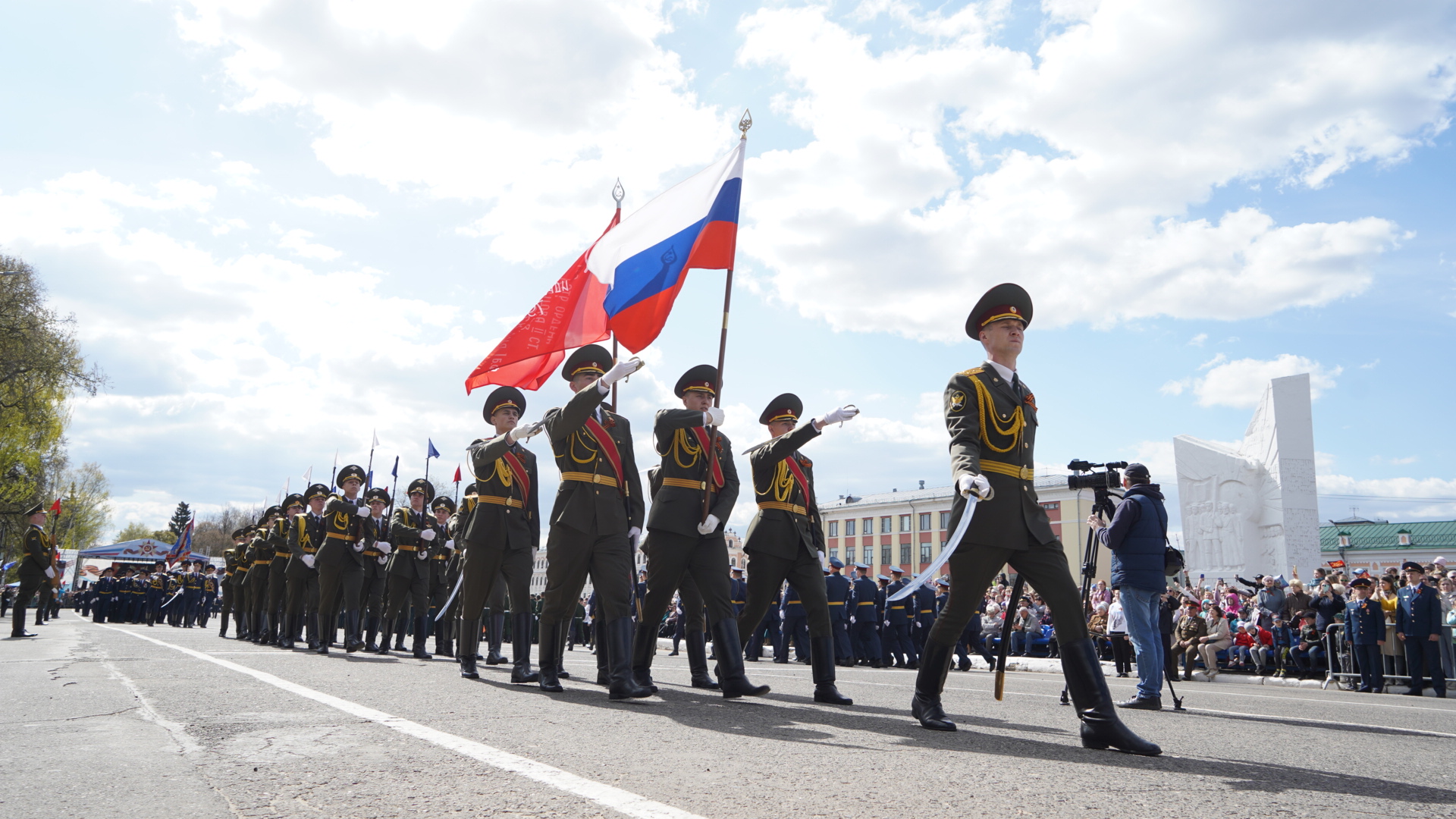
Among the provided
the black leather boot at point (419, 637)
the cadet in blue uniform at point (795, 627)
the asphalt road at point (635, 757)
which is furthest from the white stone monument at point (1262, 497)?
the black leather boot at point (419, 637)

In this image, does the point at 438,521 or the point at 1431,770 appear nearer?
the point at 1431,770

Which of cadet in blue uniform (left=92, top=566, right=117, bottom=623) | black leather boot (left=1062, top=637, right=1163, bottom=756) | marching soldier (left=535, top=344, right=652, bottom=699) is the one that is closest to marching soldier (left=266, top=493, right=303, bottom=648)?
marching soldier (left=535, top=344, right=652, bottom=699)

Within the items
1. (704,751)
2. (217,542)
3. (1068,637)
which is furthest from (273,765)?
(217,542)

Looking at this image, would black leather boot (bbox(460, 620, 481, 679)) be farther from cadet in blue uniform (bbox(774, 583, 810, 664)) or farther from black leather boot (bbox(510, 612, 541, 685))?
cadet in blue uniform (bbox(774, 583, 810, 664))

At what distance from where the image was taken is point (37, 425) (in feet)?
105

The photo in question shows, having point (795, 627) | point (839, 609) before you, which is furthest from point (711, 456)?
point (795, 627)

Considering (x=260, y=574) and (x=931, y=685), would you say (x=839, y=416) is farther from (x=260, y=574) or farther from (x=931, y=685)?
(x=260, y=574)

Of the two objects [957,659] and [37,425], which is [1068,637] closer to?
[957,659]

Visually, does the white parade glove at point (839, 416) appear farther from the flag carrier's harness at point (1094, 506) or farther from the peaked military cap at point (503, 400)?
the peaked military cap at point (503, 400)

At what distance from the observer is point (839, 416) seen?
19.8 ft

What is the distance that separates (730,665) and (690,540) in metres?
0.89

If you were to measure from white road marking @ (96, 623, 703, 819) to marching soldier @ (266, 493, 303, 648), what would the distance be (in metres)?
9.38

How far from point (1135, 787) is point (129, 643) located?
13.0m

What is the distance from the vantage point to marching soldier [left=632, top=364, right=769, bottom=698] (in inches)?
261
